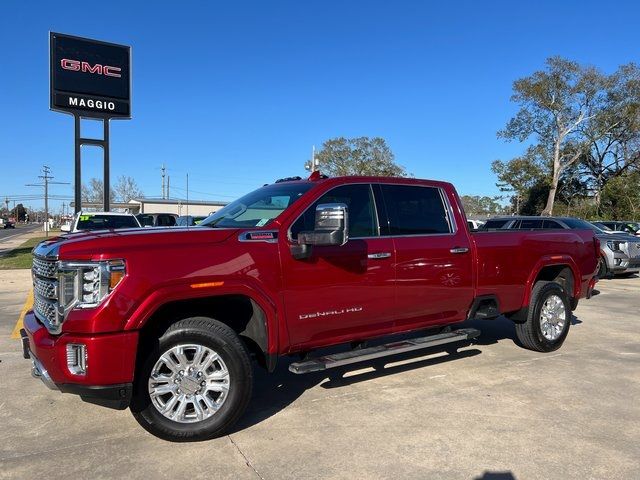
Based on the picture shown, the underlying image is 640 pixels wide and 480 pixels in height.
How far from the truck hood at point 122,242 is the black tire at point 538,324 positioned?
3.95 meters

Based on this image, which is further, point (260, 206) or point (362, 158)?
point (362, 158)

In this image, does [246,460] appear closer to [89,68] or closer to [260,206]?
[260,206]

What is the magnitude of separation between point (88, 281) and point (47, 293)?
493 mm

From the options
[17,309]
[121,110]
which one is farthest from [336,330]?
[121,110]

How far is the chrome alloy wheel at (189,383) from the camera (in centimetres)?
380

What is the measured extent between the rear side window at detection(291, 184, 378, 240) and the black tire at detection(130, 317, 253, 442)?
1462mm

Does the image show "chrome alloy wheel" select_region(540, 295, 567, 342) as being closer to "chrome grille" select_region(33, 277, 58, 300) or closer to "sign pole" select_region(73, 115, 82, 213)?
"chrome grille" select_region(33, 277, 58, 300)

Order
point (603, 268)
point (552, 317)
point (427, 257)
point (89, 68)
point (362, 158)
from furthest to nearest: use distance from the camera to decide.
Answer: point (362, 158) < point (89, 68) < point (603, 268) < point (552, 317) < point (427, 257)

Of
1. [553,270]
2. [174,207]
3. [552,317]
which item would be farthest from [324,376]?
[174,207]

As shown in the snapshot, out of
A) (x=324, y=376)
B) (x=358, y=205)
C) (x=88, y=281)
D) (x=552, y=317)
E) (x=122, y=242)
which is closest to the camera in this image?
(x=88, y=281)

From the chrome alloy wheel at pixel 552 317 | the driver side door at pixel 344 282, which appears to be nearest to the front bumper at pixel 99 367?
the driver side door at pixel 344 282

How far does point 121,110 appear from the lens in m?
19.2

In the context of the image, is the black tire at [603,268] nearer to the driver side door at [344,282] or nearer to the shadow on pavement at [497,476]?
the driver side door at [344,282]

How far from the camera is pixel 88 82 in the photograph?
18672 millimetres
